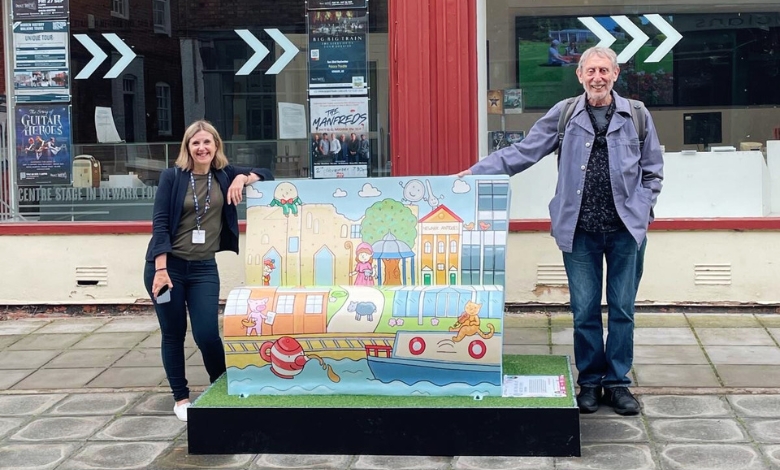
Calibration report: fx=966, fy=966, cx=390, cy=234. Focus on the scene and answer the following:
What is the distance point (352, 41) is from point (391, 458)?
Result: 13.5 feet

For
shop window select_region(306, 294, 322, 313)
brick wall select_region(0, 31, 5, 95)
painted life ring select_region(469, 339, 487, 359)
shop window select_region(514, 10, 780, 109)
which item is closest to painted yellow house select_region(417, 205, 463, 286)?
painted life ring select_region(469, 339, 487, 359)

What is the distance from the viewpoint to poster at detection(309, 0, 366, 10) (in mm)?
7773

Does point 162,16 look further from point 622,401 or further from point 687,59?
point 622,401

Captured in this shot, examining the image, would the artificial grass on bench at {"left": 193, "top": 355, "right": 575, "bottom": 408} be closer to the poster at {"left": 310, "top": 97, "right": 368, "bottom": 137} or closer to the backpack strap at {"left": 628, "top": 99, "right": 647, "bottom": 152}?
the backpack strap at {"left": 628, "top": 99, "right": 647, "bottom": 152}

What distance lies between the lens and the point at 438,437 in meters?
4.64

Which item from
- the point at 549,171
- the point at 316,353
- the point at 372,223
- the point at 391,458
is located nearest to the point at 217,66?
the point at 549,171

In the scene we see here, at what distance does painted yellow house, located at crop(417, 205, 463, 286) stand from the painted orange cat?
0.42 metres

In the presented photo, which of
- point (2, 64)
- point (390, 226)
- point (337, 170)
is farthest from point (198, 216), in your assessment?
point (2, 64)

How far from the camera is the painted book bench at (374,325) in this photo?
4695 millimetres

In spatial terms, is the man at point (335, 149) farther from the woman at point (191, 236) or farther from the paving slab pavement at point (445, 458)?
the woman at point (191, 236)

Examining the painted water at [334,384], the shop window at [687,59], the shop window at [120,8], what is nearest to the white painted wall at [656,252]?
the shop window at [687,59]

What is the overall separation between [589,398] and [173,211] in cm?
248

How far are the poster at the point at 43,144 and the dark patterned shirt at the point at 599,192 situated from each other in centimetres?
494

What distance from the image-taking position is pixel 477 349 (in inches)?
186
